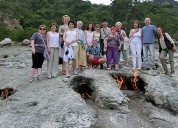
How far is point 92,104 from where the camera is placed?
18.6 ft

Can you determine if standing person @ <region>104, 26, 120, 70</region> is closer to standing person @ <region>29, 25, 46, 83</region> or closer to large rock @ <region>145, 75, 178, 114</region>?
large rock @ <region>145, 75, 178, 114</region>

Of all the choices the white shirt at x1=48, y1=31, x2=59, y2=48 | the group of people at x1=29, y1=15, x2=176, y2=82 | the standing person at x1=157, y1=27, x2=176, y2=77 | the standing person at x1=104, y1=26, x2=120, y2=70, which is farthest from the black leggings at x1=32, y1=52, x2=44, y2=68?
the standing person at x1=157, y1=27, x2=176, y2=77

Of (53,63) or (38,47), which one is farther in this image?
(53,63)

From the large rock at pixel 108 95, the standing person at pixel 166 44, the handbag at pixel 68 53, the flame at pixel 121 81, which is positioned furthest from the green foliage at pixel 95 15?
the large rock at pixel 108 95

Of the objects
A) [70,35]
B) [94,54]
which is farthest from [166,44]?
[70,35]

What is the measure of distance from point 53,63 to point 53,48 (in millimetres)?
468

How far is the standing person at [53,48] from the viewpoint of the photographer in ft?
21.6

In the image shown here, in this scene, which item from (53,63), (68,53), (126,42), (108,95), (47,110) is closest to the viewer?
(47,110)

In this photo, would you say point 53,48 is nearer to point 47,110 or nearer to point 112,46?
point 112,46

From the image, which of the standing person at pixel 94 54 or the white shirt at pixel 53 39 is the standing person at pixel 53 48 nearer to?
the white shirt at pixel 53 39

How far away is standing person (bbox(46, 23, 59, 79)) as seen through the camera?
21.6ft

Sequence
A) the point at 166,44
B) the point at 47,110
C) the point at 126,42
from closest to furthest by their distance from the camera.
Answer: the point at 47,110 → the point at 166,44 → the point at 126,42

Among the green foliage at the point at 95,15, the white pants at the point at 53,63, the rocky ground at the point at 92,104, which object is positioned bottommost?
the rocky ground at the point at 92,104

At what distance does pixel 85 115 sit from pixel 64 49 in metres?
2.76
